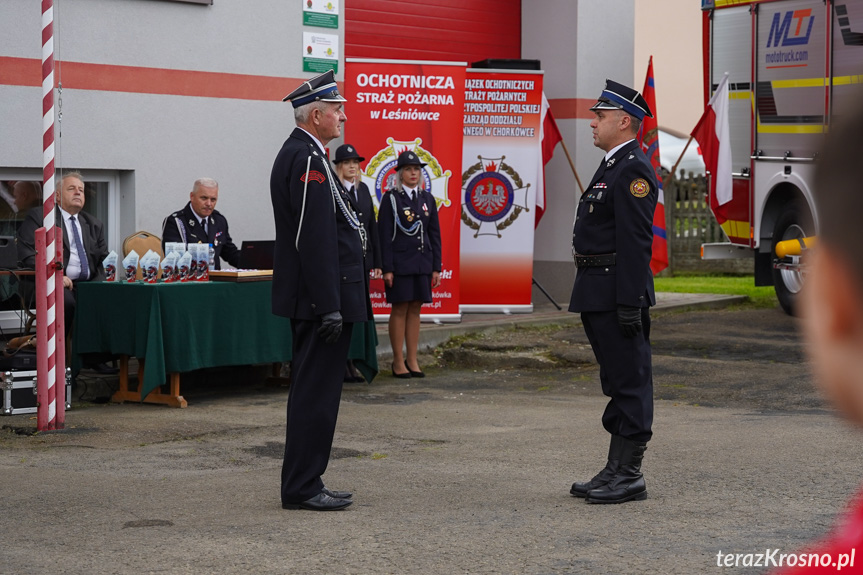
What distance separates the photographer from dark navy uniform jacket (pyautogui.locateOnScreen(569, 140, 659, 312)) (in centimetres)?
593

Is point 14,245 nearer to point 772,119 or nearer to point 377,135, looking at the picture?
point 377,135

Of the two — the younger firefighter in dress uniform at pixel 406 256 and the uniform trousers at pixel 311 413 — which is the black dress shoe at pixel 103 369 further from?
the uniform trousers at pixel 311 413

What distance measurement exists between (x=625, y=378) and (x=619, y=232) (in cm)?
A: 71

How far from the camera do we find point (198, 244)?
9.48m

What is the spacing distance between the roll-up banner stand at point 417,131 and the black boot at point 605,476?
6565 mm

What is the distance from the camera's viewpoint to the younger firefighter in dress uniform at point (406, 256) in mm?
10859

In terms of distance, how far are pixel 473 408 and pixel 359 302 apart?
3.22m

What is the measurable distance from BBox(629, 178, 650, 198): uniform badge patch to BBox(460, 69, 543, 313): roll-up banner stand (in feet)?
25.5

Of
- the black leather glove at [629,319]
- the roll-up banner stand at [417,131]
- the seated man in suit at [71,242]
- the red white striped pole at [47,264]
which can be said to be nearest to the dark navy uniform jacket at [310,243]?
the black leather glove at [629,319]

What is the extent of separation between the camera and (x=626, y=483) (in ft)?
19.1

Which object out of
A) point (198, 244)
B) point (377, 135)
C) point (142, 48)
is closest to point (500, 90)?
point (377, 135)

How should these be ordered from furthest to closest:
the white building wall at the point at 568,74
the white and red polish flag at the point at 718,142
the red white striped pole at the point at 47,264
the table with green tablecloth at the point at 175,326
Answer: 1. the white building wall at the point at 568,74
2. the white and red polish flag at the point at 718,142
3. the table with green tablecloth at the point at 175,326
4. the red white striped pole at the point at 47,264

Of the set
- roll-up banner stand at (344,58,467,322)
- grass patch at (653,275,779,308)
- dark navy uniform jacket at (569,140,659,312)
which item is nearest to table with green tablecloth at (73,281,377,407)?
roll-up banner stand at (344,58,467,322)

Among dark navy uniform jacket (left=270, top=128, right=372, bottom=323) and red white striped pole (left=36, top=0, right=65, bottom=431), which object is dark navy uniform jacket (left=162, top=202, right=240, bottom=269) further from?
dark navy uniform jacket (left=270, top=128, right=372, bottom=323)
